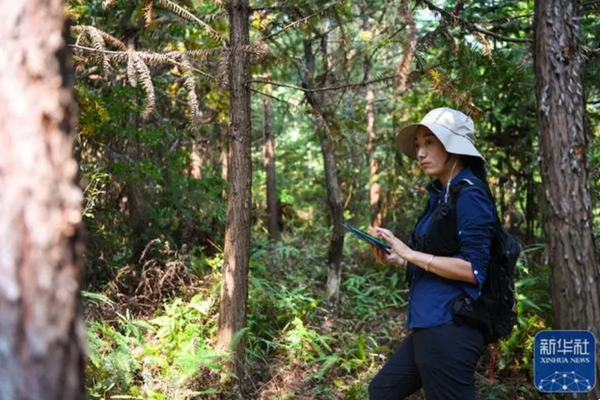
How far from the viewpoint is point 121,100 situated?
23.2 feet

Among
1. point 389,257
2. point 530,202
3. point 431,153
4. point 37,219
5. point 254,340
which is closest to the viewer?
point 37,219

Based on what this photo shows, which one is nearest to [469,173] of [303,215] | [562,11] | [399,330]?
[562,11]

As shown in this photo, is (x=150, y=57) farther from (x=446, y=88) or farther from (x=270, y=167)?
(x=270, y=167)

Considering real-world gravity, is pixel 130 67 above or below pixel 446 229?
above

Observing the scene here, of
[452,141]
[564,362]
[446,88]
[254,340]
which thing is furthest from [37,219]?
[254,340]

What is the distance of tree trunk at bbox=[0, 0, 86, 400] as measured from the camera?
5.31ft

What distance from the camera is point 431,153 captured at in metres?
3.48

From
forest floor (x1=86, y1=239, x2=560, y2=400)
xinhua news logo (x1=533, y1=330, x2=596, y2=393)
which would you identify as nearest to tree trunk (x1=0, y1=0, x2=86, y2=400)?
xinhua news logo (x1=533, y1=330, x2=596, y2=393)

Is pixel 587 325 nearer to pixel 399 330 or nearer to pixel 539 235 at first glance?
pixel 399 330

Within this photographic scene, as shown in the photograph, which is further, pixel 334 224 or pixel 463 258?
pixel 334 224

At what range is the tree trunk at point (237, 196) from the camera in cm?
535

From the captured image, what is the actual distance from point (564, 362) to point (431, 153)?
1.56 meters

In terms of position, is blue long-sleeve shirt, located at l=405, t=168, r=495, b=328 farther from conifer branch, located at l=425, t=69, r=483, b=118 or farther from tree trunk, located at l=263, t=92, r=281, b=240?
tree trunk, located at l=263, t=92, r=281, b=240

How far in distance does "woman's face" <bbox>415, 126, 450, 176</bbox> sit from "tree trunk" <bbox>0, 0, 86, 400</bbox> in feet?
7.35
